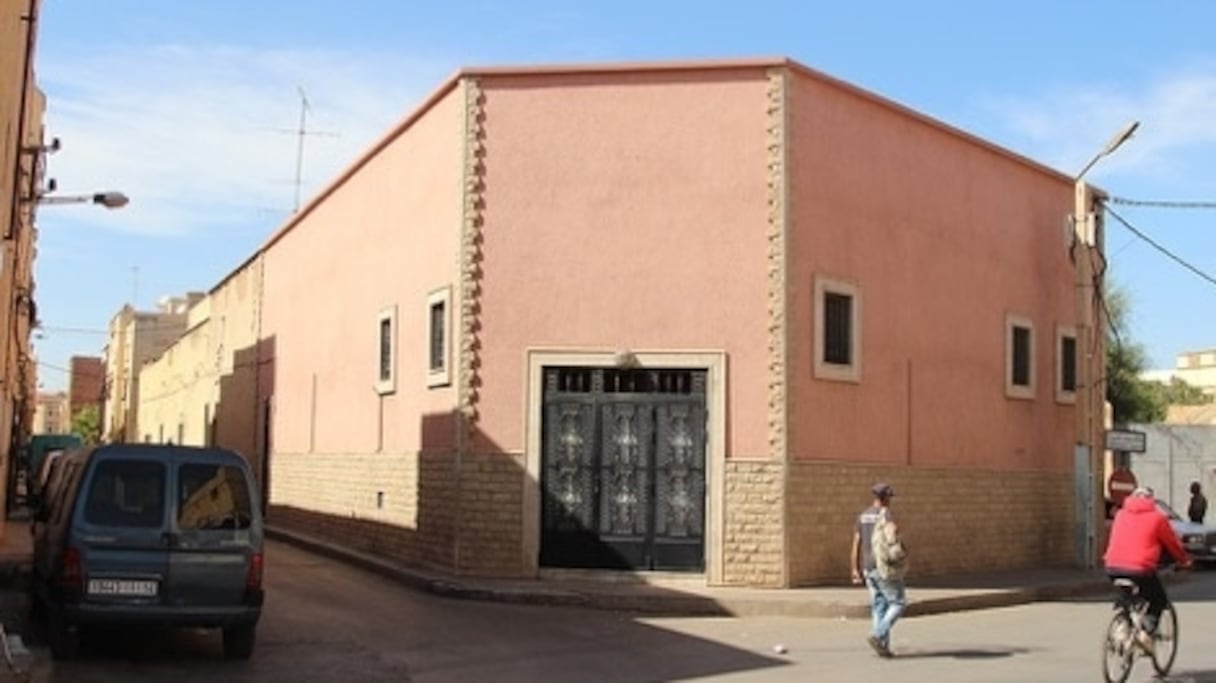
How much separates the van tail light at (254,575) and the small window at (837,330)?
8.87 metres

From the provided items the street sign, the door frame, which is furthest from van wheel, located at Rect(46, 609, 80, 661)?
the street sign

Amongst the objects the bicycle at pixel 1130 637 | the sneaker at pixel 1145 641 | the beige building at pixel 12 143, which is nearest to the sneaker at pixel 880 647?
the bicycle at pixel 1130 637

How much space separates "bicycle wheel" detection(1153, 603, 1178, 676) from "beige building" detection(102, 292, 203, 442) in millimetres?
59412

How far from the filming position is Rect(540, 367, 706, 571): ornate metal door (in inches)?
693

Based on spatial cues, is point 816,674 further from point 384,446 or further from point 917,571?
point 384,446

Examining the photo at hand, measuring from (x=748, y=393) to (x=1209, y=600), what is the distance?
7346mm

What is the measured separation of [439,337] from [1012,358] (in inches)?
379

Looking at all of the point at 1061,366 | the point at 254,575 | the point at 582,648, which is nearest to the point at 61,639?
the point at 254,575

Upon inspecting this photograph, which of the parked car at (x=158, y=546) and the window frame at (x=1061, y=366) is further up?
the window frame at (x=1061, y=366)

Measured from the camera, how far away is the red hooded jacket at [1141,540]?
1079 centimetres

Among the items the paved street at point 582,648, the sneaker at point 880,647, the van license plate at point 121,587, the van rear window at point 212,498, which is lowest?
the paved street at point 582,648

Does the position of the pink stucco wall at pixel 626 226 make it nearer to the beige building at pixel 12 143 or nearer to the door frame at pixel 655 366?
the door frame at pixel 655 366

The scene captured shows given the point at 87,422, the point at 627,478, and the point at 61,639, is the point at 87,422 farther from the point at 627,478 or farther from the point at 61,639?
the point at 61,639

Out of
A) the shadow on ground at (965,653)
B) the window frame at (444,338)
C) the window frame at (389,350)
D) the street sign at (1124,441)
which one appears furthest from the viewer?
the street sign at (1124,441)
